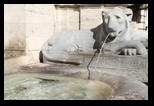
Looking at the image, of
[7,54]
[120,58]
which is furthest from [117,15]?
[7,54]

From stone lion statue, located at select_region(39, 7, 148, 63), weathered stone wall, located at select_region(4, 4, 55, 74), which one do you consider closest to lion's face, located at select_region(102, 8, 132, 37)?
stone lion statue, located at select_region(39, 7, 148, 63)

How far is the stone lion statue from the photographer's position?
361 centimetres

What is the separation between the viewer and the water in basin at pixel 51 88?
2369mm

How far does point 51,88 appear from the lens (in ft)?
8.92

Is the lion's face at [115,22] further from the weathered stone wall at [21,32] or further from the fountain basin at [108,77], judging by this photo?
the weathered stone wall at [21,32]

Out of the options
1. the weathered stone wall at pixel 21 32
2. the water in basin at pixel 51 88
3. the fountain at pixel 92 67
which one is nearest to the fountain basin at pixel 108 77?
the fountain at pixel 92 67

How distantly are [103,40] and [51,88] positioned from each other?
1.54 meters

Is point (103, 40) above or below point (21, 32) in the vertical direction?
below

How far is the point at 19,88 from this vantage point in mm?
2762

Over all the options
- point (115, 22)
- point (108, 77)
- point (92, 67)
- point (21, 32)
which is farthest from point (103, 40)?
point (21, 32)

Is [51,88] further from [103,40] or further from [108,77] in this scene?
[103,40]

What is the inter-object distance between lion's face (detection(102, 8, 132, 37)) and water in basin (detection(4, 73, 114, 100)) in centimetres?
101

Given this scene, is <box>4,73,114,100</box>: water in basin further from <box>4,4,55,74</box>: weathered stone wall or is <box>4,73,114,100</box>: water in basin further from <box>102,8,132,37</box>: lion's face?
<box>102,8,132,37</box>: lion's face

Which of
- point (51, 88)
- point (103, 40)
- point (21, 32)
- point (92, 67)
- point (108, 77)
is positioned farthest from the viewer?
point (21, 32)
